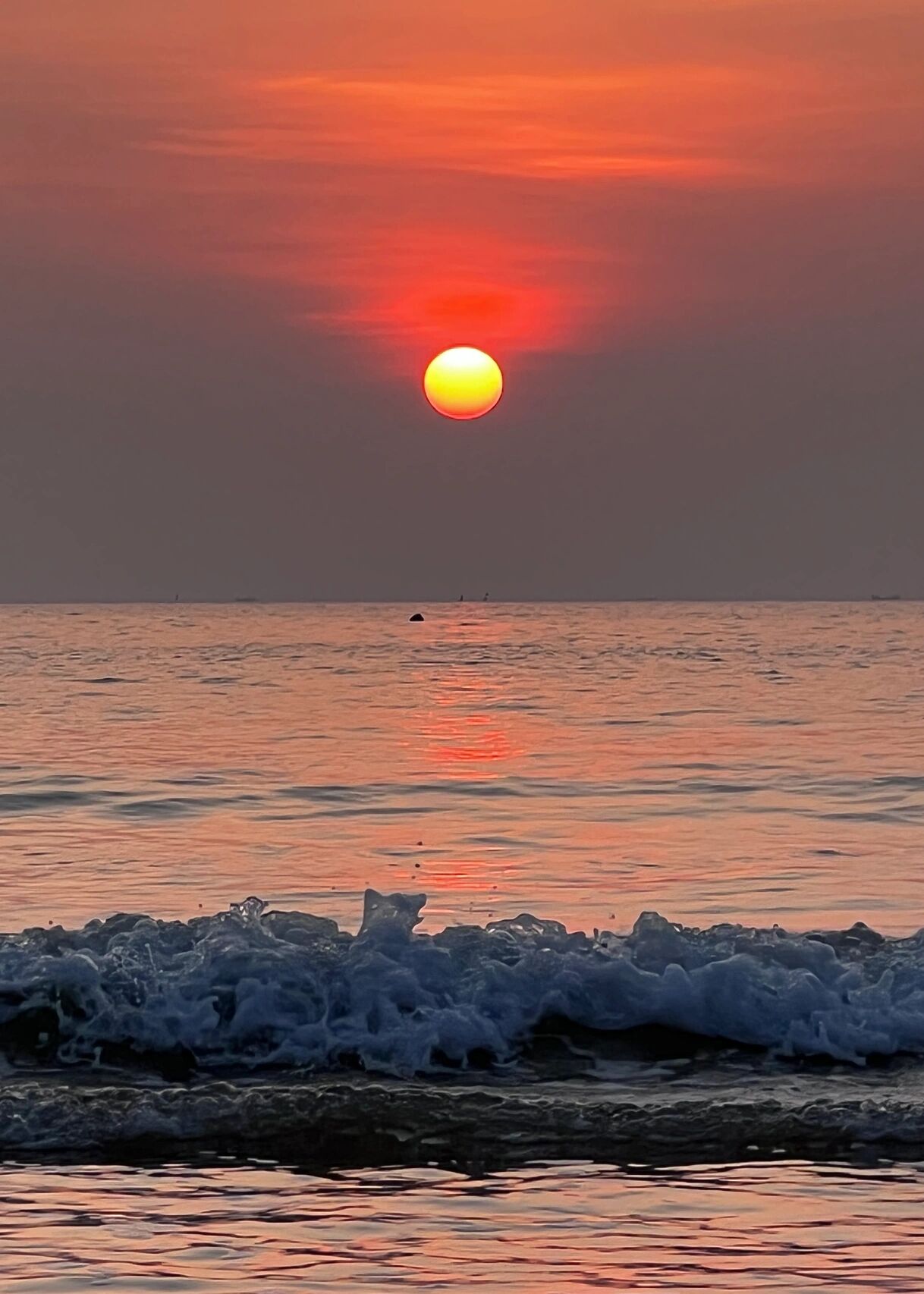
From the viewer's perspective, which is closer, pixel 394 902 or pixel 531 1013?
pixel 531 1013

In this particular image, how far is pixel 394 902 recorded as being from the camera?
1273cm

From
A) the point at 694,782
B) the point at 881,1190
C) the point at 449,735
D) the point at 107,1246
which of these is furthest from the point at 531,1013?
the point at 449,735

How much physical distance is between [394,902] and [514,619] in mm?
137390

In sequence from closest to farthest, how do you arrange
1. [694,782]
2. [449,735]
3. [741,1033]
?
[741,1033]
[694,782]
[449,735]

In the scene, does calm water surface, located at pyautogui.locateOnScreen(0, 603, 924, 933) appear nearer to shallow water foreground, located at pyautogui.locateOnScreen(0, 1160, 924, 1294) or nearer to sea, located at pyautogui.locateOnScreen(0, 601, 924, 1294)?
sea, located at pyautogui.locateOnScreen(0, 601, 924, 1294)

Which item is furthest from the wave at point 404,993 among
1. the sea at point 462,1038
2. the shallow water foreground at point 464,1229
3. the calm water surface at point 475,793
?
the calm water surface at point 475,793

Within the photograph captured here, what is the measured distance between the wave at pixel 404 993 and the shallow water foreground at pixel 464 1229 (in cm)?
255

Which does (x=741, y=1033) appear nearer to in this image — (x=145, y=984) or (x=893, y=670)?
(x=145, y=984)

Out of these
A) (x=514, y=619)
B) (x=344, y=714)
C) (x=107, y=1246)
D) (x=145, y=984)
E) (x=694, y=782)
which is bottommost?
(x=107, y=1246)

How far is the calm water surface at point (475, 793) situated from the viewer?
17.0 m

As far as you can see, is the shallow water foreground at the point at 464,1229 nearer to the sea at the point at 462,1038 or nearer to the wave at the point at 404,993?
the sea at the point at 462,1038

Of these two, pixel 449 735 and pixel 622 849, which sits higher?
pixel 449 735

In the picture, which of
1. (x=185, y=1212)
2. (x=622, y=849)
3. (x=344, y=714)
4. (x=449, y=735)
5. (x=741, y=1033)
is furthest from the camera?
(x=344, y=714)

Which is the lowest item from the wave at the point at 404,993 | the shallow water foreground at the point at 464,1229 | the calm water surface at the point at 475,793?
the shallow water foreground at the point at 464,1229
